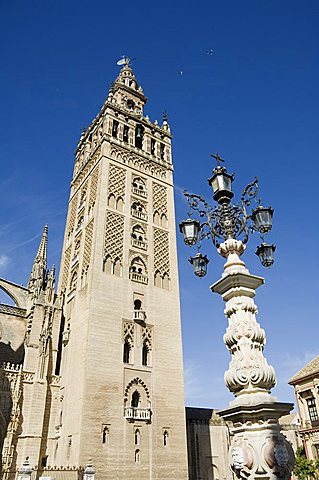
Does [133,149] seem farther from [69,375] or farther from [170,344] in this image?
[69,375]

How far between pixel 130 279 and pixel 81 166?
11.6 meters

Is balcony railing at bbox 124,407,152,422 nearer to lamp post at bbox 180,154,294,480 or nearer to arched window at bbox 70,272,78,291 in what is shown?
arched window at bbox 70,272,78,291

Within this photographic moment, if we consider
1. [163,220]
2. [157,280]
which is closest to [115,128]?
[163,220]

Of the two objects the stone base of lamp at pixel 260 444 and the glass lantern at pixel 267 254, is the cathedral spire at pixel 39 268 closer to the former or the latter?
the glass lantern at pixel 267 254

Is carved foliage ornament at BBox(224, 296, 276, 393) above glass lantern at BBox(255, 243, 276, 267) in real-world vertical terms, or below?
below

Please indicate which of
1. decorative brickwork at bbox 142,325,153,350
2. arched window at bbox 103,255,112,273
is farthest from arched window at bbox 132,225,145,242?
decorative brickwork at bbox 142,325,153,350

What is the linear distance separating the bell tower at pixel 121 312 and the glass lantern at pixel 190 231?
12054 mm

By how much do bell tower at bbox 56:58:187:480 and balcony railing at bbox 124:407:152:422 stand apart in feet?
0.14

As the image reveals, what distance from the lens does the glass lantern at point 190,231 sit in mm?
6844

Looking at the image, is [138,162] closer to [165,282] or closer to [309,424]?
[165,282]

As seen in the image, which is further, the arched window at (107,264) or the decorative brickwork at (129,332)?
the arched window at (107,264)

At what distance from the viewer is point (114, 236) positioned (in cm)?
2192

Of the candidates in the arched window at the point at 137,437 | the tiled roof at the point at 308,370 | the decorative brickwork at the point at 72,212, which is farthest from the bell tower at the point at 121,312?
the tiled roof at the point at 308,370

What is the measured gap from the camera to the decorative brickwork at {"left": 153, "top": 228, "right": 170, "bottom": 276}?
74.8ft
